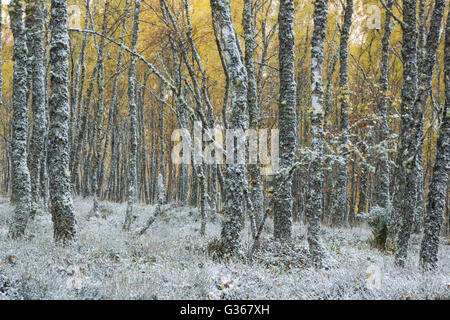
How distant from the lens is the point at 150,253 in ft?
18.9

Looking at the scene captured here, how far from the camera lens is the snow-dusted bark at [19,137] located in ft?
21.8

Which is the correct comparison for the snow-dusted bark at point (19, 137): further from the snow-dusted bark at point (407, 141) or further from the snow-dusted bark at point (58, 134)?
the snow-dusted bark at point (407, 141)

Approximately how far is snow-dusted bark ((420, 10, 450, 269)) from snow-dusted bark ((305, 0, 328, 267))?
1.78 meters

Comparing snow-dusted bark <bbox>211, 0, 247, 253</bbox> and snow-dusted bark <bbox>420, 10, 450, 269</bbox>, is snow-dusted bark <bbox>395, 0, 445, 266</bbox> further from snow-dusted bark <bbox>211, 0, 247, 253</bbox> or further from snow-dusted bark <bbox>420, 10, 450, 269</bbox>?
snow-dusted bark <bbox>211, 0, 247, 253</bbox>

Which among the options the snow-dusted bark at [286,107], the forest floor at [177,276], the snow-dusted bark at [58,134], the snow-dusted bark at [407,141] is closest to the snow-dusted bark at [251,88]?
the snow-dusted bark at [286,107]

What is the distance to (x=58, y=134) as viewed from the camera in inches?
229

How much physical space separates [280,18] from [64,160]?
5213 millimetres

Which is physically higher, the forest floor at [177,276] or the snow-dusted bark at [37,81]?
the snow-dusted bark at [37,81]

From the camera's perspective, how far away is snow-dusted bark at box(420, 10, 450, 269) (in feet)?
17.4

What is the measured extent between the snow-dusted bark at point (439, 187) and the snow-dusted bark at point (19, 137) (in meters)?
7.63

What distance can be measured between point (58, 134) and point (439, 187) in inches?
261

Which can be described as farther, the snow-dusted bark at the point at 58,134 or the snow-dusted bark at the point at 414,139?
the snow-dusted bark at the point at 58,134

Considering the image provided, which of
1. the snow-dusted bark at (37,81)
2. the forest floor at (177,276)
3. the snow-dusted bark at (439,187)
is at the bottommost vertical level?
the forest floor at (177,276)

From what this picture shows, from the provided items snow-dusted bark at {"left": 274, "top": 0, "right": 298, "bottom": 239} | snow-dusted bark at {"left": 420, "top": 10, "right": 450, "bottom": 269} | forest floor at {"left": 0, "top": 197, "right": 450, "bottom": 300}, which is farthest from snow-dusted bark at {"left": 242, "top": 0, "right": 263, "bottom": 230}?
snow-dusted bark at {"left": 420, "top": 10, "right": 450, "bottom": 269}
